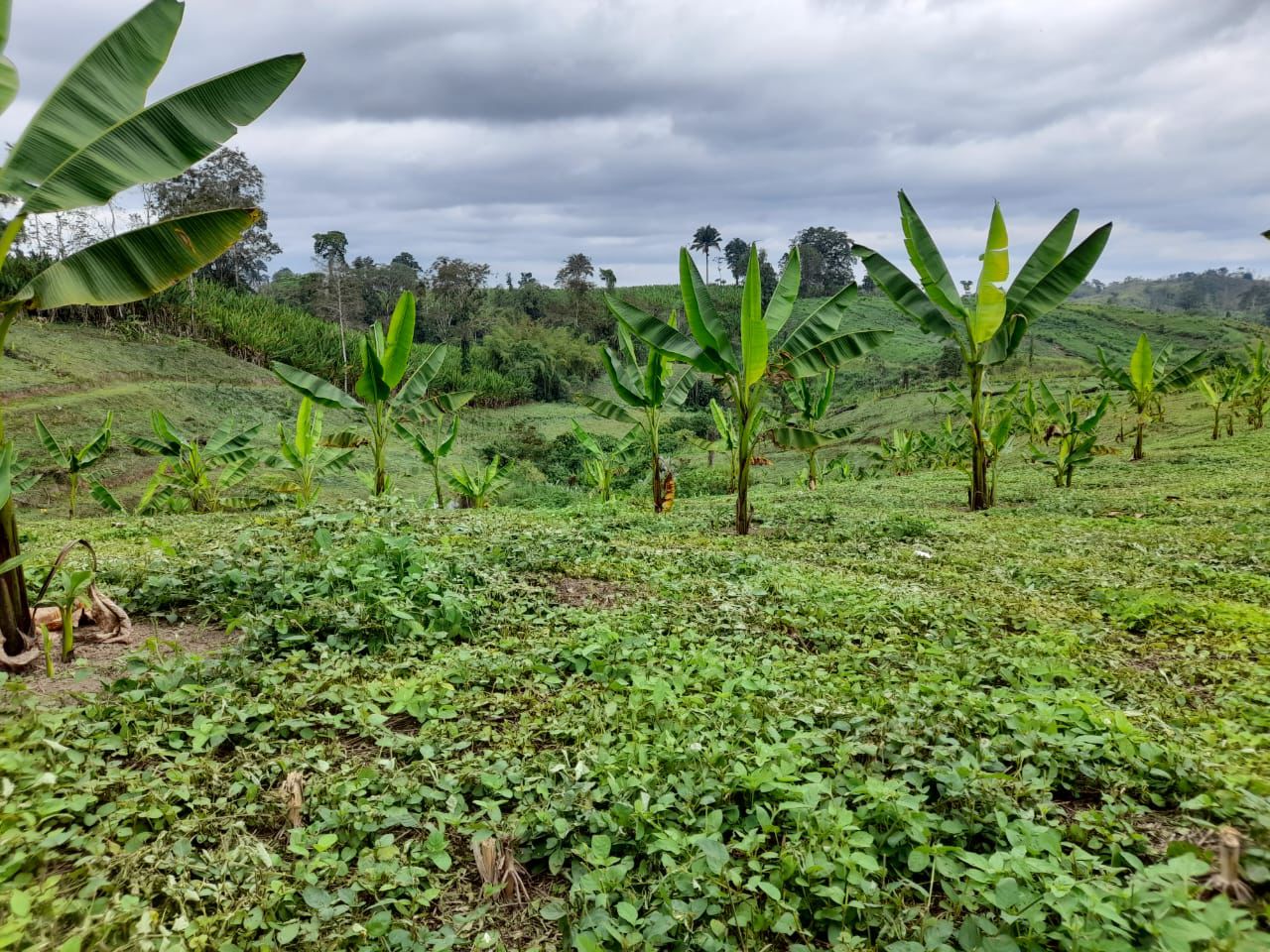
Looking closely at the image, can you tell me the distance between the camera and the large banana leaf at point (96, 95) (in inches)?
123

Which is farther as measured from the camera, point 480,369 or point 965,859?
point 480,369

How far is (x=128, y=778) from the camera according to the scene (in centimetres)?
221

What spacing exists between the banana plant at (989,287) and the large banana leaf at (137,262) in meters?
6.65

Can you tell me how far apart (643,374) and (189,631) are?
6818mm

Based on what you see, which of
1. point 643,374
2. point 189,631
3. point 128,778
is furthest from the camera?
point 643,374

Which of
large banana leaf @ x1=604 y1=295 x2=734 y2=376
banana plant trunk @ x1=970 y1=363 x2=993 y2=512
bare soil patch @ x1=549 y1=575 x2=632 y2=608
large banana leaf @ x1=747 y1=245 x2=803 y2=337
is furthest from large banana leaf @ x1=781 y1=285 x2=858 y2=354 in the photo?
bare soil patch @ x1=549 y1=575 x2=632 y2=608

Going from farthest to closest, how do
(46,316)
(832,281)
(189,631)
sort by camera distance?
1. (832,281)
2. (46,316)
3. (189,631)

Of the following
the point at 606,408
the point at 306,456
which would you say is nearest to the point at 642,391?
the point at 606,408

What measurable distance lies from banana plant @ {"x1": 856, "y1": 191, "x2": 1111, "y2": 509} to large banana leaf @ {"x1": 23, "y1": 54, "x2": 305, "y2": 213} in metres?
6.34

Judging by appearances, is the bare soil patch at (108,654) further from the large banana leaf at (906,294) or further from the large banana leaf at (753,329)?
the large banana leaf at (906,294)

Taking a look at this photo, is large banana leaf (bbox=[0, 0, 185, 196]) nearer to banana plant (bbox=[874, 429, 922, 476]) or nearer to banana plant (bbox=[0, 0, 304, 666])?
banana plant (bbox=[0, 0, 304, 666])

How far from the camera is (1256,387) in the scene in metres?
14.7

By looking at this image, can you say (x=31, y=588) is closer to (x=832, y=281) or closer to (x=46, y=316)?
(x=46, y=316)

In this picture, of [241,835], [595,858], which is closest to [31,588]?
[241,835]
